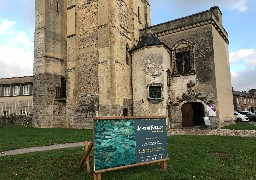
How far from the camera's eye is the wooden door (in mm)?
22375

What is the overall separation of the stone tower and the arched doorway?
524cm

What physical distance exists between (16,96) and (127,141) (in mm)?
33504

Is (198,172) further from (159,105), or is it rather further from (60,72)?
(60,72)

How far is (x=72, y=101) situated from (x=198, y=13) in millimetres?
14854

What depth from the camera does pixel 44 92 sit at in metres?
23.5

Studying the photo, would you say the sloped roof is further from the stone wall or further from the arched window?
the stone wall

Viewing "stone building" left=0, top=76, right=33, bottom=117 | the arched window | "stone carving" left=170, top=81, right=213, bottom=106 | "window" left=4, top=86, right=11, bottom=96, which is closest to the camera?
"stone carving" left=170, top=81, right=213, bottom=106

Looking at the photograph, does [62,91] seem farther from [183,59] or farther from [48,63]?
[183,59]

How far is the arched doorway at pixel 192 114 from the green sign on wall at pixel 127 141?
1547 cm

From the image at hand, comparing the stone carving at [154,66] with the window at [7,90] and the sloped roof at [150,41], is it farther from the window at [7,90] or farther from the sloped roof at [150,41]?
the window at [7,90]

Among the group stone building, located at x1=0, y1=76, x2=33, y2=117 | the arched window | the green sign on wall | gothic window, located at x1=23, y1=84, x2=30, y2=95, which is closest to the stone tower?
the arched window

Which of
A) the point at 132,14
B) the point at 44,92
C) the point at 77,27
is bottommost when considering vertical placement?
the point at 44,92

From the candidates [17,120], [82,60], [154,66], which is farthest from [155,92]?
[17,120]

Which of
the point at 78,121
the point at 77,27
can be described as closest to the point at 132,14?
the point at 77,27
